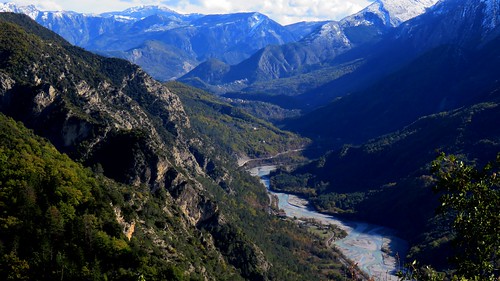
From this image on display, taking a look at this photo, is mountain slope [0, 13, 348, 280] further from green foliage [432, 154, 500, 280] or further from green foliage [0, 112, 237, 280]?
green foliage [432, 154, 500, 280]

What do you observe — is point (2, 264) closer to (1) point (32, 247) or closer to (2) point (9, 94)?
(1) point (32, 247)

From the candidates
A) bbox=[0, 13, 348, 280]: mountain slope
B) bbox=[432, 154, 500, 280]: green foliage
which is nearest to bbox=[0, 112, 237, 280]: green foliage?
bbox=[0, 13, 348, 280]: mountain slope

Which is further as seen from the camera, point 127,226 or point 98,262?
point 127,226

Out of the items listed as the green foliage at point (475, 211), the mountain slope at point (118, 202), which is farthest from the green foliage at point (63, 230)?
the green foliage at point (475, 211)

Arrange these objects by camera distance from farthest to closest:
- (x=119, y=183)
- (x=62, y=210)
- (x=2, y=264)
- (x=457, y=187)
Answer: (x=119, y=183)
(x=62, y=210)
(x=2, y=264)
(x=457, y=187)

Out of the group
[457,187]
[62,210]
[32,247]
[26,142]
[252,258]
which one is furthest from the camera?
[252,258]

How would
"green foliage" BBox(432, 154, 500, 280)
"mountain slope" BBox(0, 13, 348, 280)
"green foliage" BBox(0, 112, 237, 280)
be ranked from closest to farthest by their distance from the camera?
"green foliage" BBox(432, 154, 500, 280) < "green foliage" BBox(0, 112, 237, 280) < "mountain slope" BBox(0, 13, 348, 280)

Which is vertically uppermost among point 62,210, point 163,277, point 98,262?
point 62,210

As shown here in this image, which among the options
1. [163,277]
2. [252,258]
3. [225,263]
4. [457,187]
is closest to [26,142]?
[163,277]
